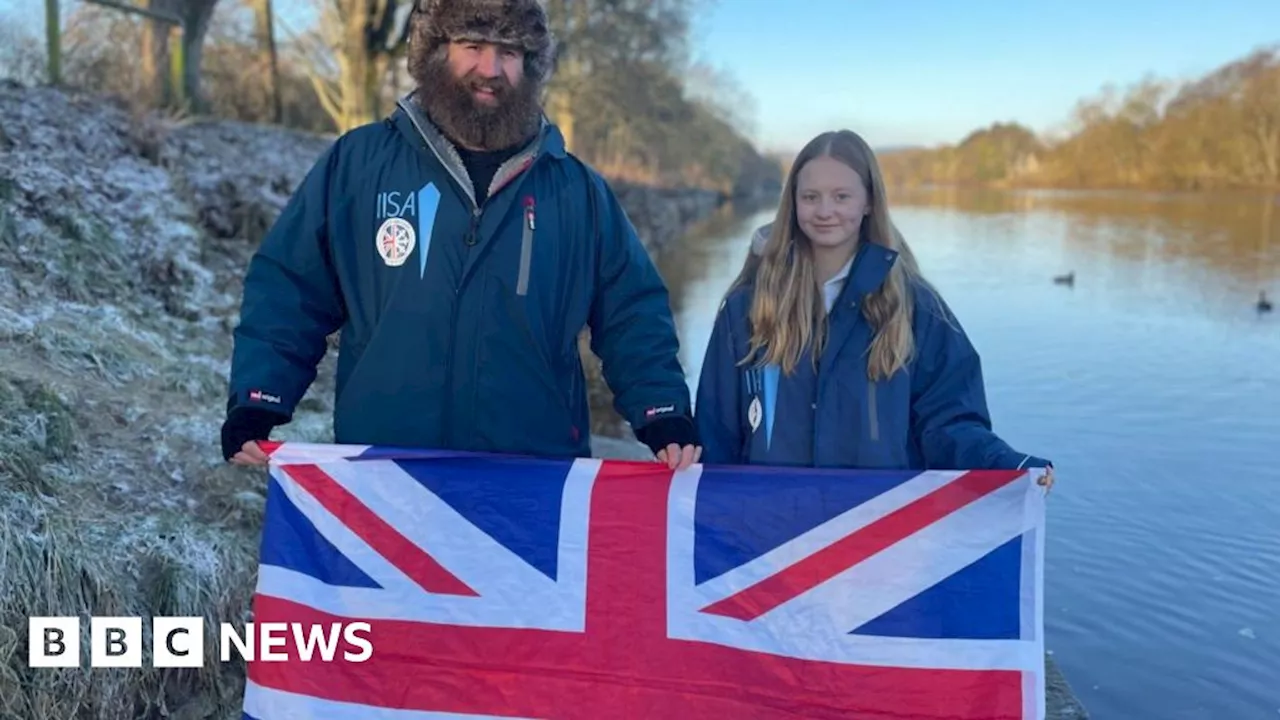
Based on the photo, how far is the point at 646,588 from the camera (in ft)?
9.19

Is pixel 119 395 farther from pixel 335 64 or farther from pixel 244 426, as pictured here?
pixel 335 64

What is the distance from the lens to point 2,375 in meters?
4.38

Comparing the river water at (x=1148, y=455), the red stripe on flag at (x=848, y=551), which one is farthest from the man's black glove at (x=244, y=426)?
the river water at (x=1148, y=455)

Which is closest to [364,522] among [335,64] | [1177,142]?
[335,64]

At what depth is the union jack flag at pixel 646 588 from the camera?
2717 millimetres

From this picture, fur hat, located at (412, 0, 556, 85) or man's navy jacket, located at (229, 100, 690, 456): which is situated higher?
fur hat, located at (412, 0, 556, 85)

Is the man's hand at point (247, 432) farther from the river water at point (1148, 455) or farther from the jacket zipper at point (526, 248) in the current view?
the river water at point (1148, 455)

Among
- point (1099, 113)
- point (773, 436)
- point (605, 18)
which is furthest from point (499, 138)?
point (1099, 113)

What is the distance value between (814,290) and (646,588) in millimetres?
1086

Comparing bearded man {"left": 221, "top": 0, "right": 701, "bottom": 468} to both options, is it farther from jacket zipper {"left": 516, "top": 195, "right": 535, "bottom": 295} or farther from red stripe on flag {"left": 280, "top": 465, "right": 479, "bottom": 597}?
red stripe on flag {"left": 280, "top": 465, "right": 479, "bottom": 597}

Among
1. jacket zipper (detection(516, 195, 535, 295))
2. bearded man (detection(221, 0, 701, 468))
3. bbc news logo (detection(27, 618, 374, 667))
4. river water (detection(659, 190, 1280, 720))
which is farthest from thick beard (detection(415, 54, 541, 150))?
river water (detection(659, 190, 1280, 720))

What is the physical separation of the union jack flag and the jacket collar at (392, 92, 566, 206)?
781 mm

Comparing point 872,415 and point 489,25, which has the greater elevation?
point 489,25

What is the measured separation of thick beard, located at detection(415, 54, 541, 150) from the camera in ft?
9.42
